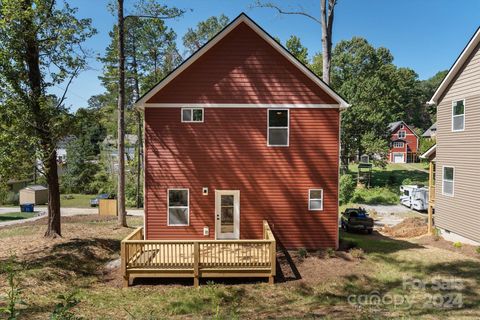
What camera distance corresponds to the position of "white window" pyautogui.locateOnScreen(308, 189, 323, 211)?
12250 mm

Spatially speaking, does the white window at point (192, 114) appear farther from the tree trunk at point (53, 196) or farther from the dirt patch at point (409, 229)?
the dirt patch at point (409, 229)

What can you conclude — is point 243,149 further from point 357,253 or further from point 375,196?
point 375,196

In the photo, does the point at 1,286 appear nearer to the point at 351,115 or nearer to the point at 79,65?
the point at 79,65

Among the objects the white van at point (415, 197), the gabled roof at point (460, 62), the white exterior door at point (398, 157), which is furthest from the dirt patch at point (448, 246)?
the white exterior door at point (398, 157)

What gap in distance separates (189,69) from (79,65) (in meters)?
4.28

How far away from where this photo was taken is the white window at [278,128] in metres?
12.2

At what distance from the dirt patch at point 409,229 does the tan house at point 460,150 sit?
215cm

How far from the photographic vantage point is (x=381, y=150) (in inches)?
1409

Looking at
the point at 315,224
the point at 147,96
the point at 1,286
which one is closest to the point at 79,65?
the point at 147,96

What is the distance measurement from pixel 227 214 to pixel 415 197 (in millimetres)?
23285

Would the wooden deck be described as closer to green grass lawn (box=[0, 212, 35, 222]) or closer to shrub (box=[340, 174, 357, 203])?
green grass lawn (box=[0, 212, 35, 222])

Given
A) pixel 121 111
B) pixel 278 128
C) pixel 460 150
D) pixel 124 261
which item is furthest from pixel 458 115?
pixel 121 111

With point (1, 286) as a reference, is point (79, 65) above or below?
above

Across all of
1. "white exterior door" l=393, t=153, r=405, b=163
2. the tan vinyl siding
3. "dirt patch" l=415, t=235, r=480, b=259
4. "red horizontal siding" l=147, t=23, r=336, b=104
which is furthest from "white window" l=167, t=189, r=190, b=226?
"white exterior door" l=393, t=153, r=405, b=163
